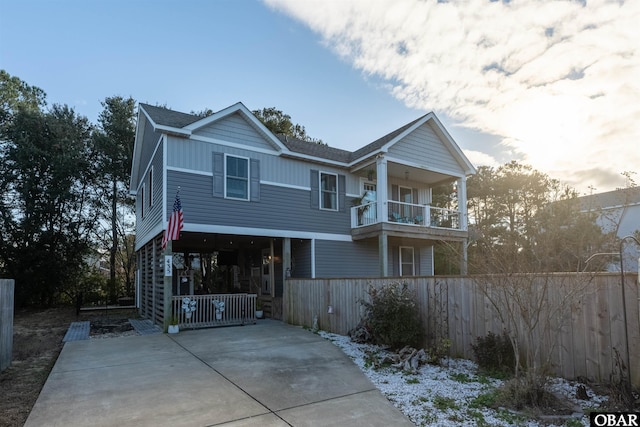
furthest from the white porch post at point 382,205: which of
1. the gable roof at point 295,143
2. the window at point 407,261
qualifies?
the window at point 407,261

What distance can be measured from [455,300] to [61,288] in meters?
21.2


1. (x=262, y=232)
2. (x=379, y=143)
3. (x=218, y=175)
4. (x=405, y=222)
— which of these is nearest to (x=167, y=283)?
(x=262, y=232)

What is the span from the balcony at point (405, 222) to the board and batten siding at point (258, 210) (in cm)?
56

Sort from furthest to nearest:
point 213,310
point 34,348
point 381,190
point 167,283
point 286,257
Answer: point 381,190 < point 286,257 < point 213,310 < point 167,283 < point 34,348

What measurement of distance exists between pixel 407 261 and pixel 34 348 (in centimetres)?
1345

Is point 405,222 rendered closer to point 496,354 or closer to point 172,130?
point 172,130

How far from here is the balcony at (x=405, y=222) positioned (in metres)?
14.4

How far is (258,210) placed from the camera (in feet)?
43.7

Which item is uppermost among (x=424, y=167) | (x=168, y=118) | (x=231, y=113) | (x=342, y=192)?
(x=231, y=113)

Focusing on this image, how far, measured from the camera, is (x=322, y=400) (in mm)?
5109

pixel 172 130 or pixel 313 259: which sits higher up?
pixel 172 130

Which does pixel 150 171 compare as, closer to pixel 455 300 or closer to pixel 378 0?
pixel 378 0

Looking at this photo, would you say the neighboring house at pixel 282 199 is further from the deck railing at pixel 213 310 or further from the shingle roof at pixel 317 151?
the deck railing at pixel 213 310

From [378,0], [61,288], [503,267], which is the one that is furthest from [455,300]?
[61,288]
